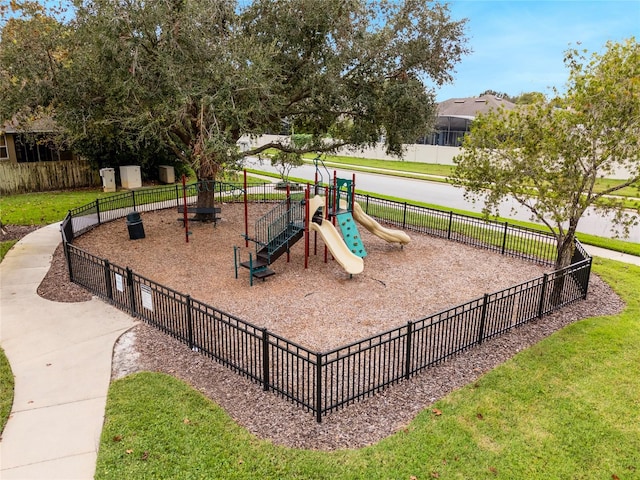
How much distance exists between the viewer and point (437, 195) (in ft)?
85.5

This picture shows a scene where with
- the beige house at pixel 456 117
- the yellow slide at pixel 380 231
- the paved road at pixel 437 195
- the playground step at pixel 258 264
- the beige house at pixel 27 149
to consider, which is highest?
the beige house at pixel 456 117

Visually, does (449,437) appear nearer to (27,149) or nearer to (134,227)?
(134,227)

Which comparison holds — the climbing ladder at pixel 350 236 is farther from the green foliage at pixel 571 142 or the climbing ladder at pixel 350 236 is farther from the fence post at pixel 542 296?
the fence post at pixel 542 296

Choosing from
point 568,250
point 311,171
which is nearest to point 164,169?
point 311,171

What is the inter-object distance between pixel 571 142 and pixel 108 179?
22.0m

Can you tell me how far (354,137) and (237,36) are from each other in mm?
5632

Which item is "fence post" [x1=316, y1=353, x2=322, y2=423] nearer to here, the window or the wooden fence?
the wooden fence

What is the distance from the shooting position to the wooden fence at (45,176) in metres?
23.0

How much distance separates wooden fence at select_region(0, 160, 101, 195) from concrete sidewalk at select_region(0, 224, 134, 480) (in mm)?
14434

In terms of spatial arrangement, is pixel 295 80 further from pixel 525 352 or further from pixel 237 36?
pixel 525 352

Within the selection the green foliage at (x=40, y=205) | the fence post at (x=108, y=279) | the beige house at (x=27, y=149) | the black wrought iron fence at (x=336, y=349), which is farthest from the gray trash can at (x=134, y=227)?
the beige house at (x=27, y=149)

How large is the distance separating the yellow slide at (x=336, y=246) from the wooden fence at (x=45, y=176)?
18147 millimetres

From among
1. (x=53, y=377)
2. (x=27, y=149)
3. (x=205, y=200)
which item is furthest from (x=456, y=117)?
(x=53, y=377)

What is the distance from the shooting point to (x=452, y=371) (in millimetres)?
7332
